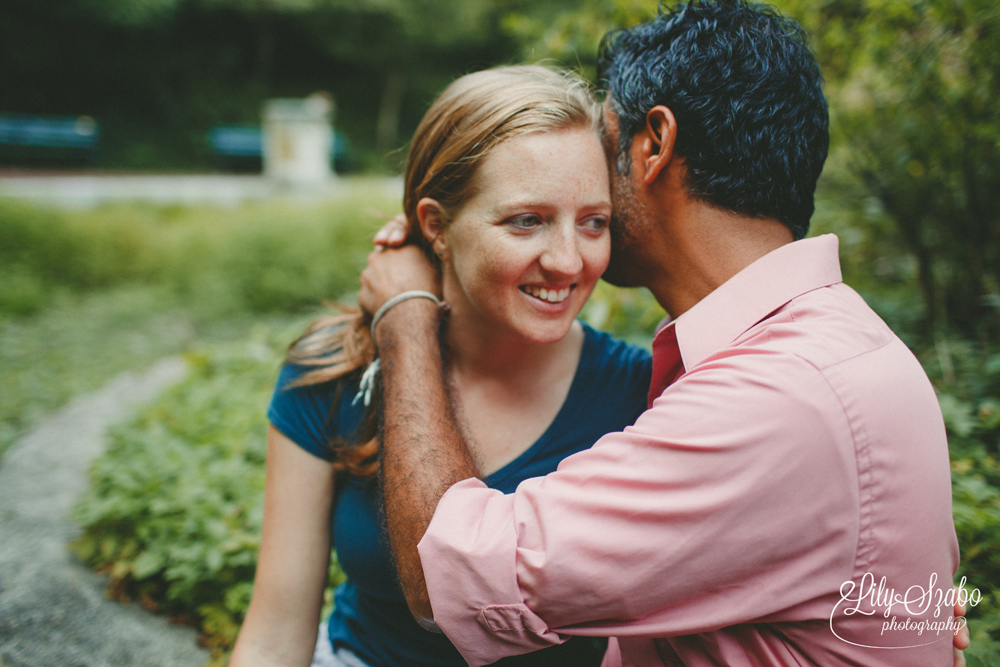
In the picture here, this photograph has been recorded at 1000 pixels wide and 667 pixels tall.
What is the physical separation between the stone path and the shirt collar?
2370mm

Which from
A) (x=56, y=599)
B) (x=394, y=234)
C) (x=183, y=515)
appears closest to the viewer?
(x=394, y=234)

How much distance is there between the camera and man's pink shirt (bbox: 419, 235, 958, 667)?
1149 millimetres

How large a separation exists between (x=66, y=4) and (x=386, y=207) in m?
22.4

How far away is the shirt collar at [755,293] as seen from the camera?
149cm

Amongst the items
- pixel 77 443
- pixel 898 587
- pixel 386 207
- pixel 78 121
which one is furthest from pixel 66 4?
pixel 898 587

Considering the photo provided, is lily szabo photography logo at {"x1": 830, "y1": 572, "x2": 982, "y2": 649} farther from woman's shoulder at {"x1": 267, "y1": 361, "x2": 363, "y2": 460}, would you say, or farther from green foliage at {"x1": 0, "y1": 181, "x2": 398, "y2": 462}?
green foliage at {"x1": 0, "y1": 181, "x2": 398, "y2": 462}

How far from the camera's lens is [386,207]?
898cm

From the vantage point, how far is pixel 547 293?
179 cm

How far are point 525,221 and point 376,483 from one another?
85 cm

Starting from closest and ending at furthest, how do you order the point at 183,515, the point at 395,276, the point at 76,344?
the point at 395,276 < the point at 183,515 < the point at 76,344

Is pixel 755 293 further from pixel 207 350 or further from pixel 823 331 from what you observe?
pixel 207 350

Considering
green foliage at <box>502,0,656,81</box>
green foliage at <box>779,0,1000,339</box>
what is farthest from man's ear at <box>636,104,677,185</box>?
green foliage at <box>502,0,656,81</box>

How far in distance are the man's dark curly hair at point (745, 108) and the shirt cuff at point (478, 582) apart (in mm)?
1009

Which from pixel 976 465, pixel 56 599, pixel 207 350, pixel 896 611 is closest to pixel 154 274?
pixel 207 350
